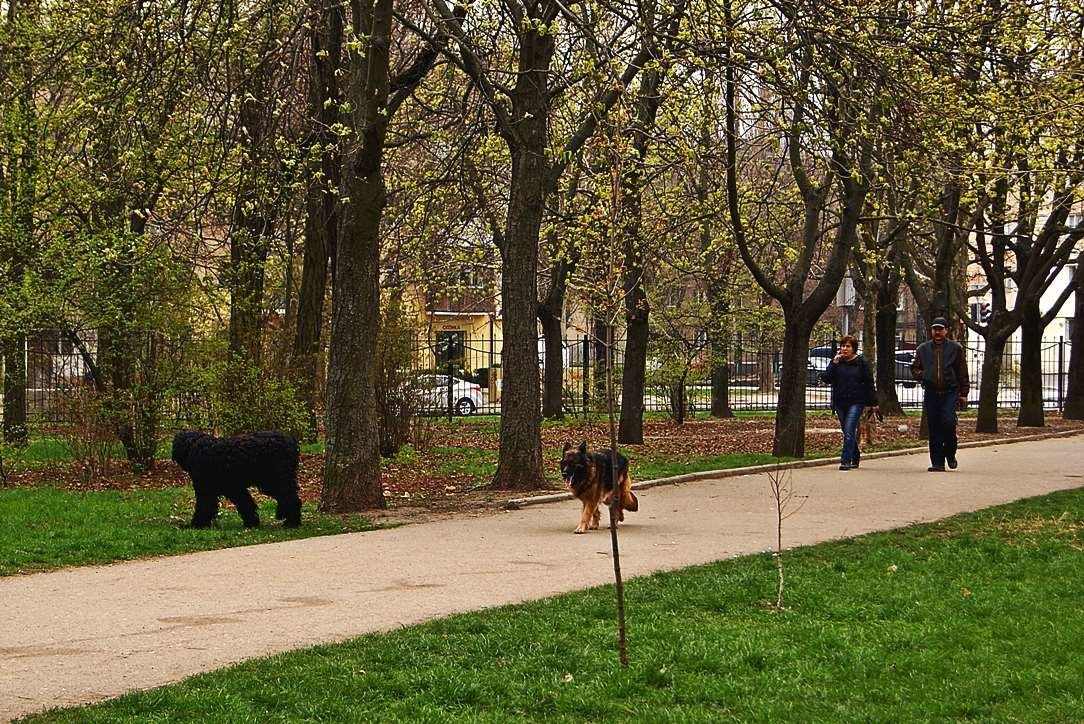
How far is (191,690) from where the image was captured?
6.35m

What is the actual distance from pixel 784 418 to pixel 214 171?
9.71 metres

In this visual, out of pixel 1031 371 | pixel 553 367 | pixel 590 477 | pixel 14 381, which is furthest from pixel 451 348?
pixel 590 477

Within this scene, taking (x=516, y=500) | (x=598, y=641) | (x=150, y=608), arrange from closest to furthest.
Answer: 1. (x=598, y=641)
2. (x=150, y=608)
3. (x=516, y=500)

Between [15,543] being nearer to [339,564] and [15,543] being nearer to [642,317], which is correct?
[339,564]

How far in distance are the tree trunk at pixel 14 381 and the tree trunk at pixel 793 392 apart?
10881mm

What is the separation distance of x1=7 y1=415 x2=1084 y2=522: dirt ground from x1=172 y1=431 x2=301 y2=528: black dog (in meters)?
1.35

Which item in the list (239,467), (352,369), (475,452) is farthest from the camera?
(475,452)

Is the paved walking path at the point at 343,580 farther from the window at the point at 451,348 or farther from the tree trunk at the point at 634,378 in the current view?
the window at the point at 451,348

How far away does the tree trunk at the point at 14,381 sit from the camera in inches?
673

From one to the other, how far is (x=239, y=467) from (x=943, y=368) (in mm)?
10132

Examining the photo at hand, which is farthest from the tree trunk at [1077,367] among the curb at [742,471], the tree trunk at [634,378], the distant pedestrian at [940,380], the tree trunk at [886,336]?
the distant pedestrian at [940,380]

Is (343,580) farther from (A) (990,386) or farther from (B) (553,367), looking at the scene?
(B) (553,367)

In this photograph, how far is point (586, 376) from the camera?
101 ft

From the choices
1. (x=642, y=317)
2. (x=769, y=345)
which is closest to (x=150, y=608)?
(x=642, y=317)
